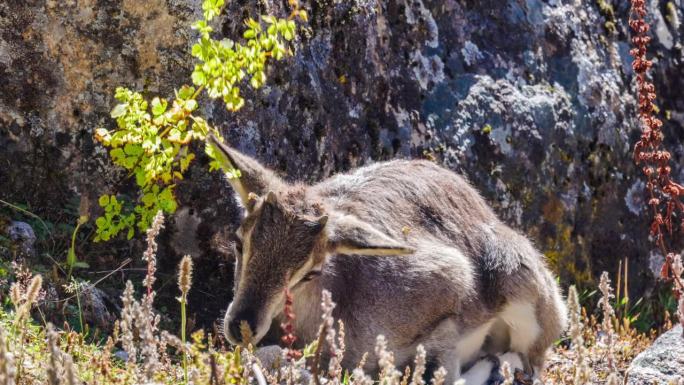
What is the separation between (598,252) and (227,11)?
481 cm

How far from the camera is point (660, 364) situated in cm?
729

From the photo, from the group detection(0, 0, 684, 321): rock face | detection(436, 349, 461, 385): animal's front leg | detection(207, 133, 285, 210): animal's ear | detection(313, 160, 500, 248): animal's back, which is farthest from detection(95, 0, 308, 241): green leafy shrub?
detection(436, 349, 461, 385): animal's front leg

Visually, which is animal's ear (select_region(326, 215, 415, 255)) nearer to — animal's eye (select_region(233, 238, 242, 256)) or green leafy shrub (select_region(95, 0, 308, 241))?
animal's eye (select_region(233, 238, 242, 256))

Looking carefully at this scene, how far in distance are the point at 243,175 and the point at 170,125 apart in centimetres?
68

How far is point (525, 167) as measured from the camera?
1011cm

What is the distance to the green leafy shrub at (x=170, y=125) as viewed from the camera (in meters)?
7.05

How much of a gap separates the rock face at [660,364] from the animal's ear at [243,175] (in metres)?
2.83

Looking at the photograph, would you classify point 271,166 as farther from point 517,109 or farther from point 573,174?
point 573,174

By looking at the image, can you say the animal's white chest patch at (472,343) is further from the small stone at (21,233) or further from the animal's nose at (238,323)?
the small stone at (21,233)

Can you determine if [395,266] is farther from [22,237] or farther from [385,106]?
[22,237]

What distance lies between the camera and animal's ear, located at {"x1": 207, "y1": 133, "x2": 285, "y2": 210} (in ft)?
23.1

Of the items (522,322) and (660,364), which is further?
(522,322)

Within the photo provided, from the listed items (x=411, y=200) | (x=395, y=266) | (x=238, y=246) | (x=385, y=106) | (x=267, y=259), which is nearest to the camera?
(x=267, y=259)

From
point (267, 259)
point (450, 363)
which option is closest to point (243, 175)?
point (267, 259)
